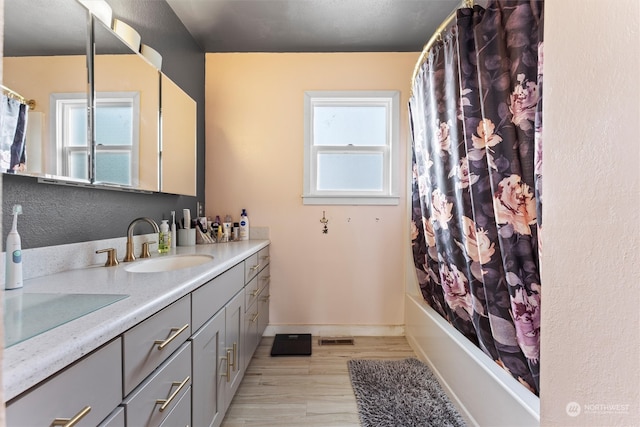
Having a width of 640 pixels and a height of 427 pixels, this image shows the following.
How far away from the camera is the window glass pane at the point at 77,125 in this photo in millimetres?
1160

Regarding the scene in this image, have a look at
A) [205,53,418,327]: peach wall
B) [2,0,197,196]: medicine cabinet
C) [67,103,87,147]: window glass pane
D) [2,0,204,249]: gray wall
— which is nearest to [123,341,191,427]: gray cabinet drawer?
[2,0,204,249]: gray wall

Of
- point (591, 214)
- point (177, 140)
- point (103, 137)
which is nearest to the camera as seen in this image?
point (591, 214)

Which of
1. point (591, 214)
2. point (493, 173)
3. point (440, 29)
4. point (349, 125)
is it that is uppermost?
point (440, 29)

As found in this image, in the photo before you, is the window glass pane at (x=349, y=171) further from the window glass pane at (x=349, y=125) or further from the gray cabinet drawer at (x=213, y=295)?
the gray cabinet drawer at (x=213, y=295)

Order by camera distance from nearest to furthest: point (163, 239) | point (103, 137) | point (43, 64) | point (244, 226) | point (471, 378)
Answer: point (43, 64) < point (103, 137) < point (471, 378) < point (163, 239) < point (244, 226)

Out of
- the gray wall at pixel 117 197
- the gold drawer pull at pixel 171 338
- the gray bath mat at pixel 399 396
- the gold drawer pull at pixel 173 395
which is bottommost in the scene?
the gray bath mat at pixel 399 396

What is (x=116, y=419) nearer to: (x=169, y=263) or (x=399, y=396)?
(x=169, y=263)

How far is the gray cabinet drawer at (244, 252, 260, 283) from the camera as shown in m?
1.74

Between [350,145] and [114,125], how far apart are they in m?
1.70

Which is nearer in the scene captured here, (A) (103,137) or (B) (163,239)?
(A) (103,137)

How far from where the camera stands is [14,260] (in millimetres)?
929

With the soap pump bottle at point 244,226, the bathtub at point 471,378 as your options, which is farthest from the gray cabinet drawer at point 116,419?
the soap pump bottle at point 244,226

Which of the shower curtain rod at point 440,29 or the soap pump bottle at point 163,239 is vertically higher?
the shower curtain rod at point 440,29

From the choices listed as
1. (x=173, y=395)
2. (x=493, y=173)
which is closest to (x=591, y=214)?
(x=493, y=173)
